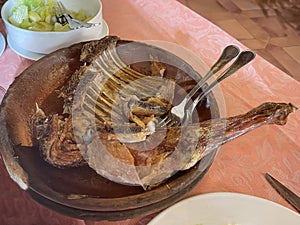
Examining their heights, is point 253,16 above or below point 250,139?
below

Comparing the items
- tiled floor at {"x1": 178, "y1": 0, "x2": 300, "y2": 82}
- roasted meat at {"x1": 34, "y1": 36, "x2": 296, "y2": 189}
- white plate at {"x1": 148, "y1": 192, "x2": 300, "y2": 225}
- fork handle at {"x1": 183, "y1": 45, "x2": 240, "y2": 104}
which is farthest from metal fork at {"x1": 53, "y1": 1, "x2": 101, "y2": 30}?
tiled floor at {"x1": 178, "y1": 0, "x2": 300, "y2": 82}

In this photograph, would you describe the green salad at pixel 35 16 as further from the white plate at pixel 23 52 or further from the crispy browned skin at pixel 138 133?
the crispy browned skin at pixel 138 133

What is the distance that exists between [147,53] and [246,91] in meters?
0.19

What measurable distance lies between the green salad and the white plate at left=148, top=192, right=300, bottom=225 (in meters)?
Result: 0.39

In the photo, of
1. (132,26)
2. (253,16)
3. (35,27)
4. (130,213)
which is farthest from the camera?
(253,16)

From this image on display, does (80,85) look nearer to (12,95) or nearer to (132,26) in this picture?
(12,95)

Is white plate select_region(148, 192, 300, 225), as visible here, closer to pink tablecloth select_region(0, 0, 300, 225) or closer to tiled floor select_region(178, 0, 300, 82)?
pink tablecloth select_region(0, 0, 300, 225)

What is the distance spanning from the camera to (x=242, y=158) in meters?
0.66

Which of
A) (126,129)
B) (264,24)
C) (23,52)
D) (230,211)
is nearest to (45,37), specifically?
(23,52)

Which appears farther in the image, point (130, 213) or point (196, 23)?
point (196, 23)

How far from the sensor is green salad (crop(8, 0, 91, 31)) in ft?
2.53

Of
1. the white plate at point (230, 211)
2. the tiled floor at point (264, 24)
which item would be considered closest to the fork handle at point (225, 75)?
the white plate at point (230, 211)

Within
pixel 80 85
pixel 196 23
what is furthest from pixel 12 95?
pixel 196 23

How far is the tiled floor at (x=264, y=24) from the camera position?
149 cm
